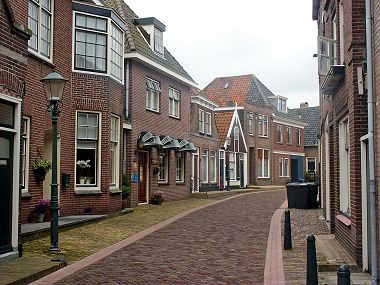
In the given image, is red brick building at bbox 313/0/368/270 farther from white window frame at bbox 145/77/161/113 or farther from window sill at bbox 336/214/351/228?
white window frame at bbox 145/77/161/113

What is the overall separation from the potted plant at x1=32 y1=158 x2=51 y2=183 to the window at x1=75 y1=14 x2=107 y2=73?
3.76m

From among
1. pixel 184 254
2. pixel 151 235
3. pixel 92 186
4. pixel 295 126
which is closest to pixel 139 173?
pixel 92 186

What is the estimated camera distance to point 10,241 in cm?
930

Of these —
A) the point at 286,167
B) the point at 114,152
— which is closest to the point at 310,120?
the point at 286,167

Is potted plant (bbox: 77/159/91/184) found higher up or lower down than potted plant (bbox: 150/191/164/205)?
higher up

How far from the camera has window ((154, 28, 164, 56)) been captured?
24.3 meters

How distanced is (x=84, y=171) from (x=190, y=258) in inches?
284

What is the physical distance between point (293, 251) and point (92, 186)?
25.2 feet

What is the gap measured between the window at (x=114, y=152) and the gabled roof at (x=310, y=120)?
122ft

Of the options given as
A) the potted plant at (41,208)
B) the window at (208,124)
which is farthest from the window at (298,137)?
the potted plant at (41,208)

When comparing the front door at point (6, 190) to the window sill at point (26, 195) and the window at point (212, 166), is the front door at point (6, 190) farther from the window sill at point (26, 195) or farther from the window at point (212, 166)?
the window at point (212, 166)

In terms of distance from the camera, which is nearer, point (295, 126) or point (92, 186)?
point (92, 186)

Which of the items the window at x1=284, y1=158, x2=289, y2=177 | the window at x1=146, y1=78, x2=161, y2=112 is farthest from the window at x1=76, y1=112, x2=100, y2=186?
the window at x1=284, y1=158, x2=289, y2=177

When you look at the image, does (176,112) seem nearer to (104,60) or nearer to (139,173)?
(139,173)
